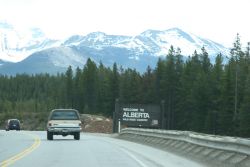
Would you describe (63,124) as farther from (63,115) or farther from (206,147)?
(206,147)

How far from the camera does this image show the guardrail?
54.5ft

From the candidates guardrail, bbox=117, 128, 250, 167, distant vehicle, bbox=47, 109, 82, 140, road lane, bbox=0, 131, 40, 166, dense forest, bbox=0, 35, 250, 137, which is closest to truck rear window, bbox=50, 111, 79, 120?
distant vehicle, bbox=47, 109, 82, 140

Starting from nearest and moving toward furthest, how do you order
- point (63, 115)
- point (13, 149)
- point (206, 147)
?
point (206, 147) < point (13, 149) < point (63, 115)

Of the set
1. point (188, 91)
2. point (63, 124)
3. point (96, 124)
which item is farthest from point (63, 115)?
point (188, 91)

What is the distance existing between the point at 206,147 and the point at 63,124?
18175mm

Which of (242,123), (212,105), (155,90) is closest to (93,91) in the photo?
(155,90)

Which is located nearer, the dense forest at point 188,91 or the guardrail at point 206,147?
the guardrail at point 206,147

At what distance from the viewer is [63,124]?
1506 inches

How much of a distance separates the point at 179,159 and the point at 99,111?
130226 millimetres

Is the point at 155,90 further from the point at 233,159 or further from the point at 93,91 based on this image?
the point at 233,159

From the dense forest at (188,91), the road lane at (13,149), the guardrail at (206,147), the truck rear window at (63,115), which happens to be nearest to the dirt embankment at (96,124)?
the dense forest at (188,91)

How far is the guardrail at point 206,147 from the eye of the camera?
54.5 feet

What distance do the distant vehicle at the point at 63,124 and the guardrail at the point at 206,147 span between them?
5.84 meters

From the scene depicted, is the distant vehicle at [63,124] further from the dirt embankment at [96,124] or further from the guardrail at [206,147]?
the dirt embankment at [96,124]
